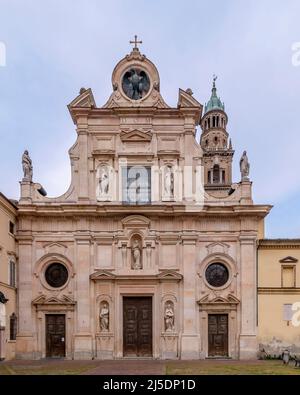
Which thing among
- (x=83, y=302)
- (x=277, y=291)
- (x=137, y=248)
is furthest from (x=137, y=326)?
(x=277, y=291)

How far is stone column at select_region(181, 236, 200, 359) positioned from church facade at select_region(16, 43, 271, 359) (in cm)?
6

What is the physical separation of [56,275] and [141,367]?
9.30 metres

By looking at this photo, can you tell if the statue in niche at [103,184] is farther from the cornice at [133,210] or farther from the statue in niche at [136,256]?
the statue in niche at [136,256]

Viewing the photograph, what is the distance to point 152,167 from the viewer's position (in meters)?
35.6

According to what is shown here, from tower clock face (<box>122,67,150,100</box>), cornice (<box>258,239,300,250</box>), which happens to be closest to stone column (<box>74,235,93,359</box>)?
tower clock face (<box>122,67,150,100</box>)

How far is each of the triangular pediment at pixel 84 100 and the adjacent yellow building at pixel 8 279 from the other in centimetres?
752

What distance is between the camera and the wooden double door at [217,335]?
34.4 metres

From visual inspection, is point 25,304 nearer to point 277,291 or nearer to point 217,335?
point 217,335

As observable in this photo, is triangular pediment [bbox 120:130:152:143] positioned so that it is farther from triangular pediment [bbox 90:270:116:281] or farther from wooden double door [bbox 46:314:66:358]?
wooden double door [bbox 46:314:66:358]

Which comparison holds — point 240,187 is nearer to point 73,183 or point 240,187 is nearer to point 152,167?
point 152,167

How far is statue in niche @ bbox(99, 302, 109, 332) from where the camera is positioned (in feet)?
113

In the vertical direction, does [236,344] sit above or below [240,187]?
below

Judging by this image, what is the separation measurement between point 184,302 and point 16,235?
1104 cm
